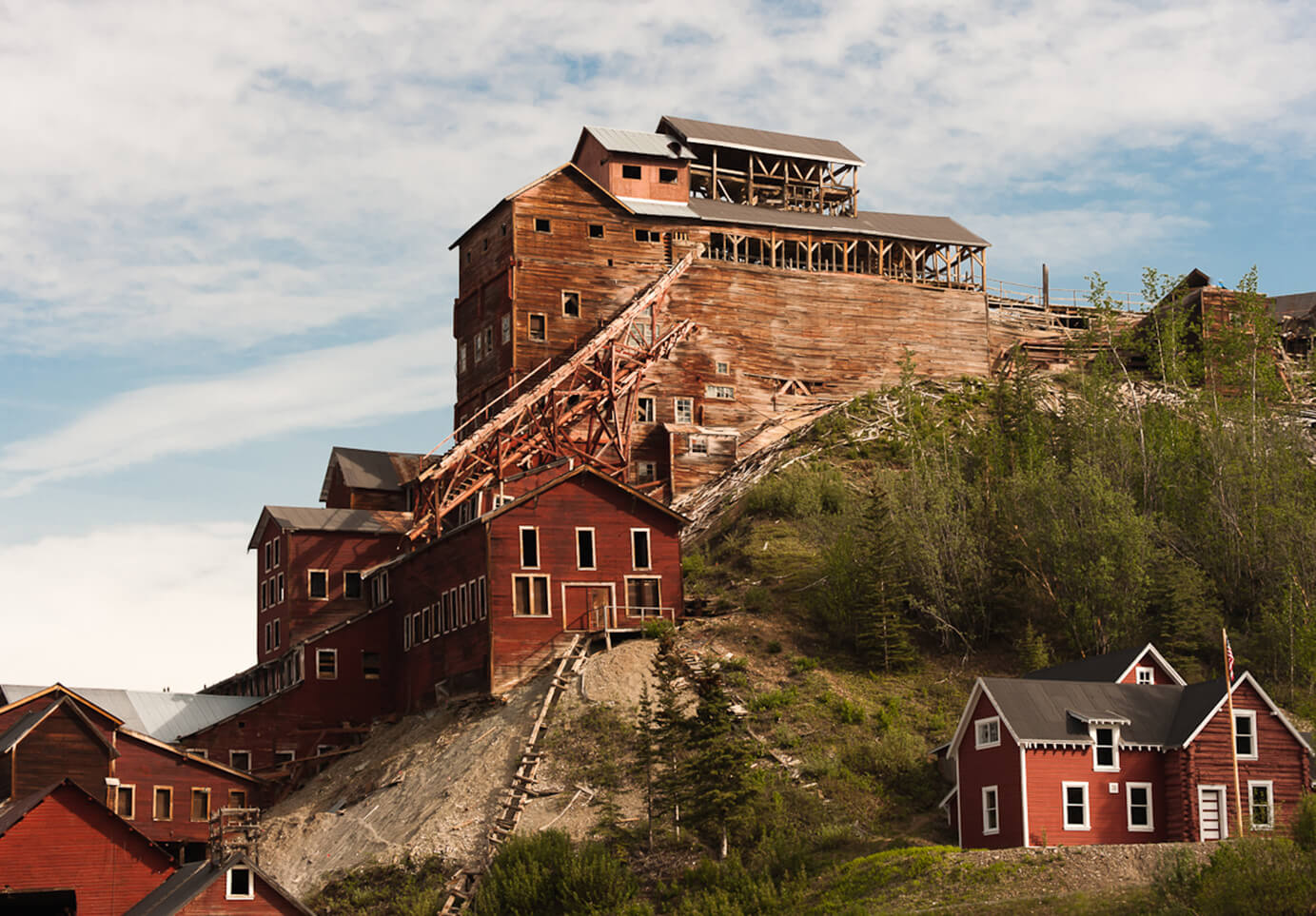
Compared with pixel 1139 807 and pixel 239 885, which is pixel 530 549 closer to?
pixel 239 885

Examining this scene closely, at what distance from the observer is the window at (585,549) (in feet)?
188

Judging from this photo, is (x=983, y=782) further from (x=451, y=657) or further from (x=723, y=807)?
(x=451, y=657)

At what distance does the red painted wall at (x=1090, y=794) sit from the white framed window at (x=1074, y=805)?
0.34 ft

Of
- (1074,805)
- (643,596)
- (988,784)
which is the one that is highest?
(643,596)

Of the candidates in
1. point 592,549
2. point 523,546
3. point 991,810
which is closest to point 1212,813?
point 991,810

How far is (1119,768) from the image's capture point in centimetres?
4356

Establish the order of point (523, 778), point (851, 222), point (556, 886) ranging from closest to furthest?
point (556, 886)
point (523, 778)
point (851, 222)

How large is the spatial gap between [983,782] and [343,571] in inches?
1374

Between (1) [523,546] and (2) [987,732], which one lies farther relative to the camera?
(1) [523,546]

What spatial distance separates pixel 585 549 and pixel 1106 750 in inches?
821

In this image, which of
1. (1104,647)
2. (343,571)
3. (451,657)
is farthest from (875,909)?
(343,571)

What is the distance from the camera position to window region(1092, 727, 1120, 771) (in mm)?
43469

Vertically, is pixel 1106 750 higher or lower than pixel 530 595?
lower

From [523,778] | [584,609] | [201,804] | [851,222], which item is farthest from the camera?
[851,222]
